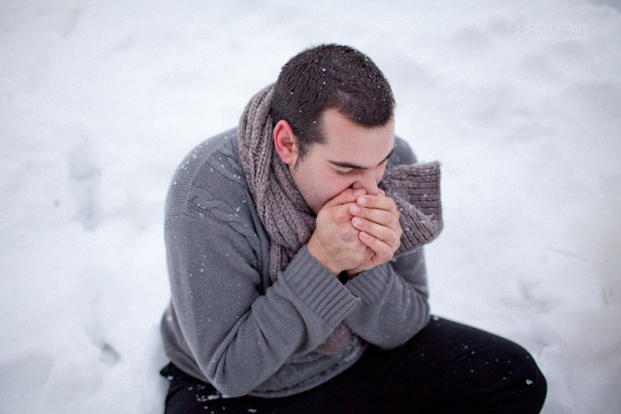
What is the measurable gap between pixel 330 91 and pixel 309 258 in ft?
1.89

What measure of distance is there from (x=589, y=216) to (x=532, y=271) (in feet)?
1.99

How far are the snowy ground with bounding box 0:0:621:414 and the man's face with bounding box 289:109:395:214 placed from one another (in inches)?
49.6

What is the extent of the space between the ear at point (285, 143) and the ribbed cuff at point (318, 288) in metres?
0.34

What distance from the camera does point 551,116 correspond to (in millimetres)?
2900

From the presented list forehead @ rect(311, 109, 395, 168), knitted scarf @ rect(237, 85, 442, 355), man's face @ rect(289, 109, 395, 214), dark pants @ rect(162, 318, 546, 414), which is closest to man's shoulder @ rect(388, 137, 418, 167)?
knitted scarf @ rect(237, 85, 442, 355)

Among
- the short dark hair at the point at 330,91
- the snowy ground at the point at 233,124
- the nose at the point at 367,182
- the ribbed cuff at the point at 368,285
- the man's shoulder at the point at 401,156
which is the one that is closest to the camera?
the short dark hair at the point at 330,91

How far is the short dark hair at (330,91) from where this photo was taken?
47.2 inches

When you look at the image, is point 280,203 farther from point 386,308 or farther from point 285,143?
point 386,308

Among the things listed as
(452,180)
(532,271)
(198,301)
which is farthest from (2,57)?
(532,271)

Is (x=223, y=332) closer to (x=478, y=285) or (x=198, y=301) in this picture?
(x=198, y=301)

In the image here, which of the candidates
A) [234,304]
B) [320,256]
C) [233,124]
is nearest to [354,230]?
[320,256]

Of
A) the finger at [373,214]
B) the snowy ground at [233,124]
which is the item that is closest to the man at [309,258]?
the finger at [373,214]

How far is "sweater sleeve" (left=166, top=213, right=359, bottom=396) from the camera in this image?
4.22ft

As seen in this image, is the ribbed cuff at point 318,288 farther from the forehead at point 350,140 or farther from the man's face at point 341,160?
the forehead at point 350,140
